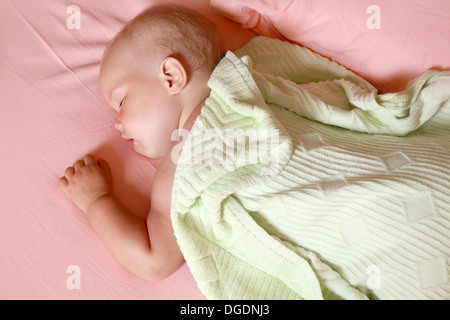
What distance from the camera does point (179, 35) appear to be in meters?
1.16

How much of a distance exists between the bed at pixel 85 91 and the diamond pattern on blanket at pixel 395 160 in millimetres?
94

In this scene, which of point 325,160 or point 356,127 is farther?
point 356,127

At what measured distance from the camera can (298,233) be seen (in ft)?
3.63

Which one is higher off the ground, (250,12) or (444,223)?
(250,12)

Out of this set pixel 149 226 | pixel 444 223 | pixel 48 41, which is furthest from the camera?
pixel 48 41

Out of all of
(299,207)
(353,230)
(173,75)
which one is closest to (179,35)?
(173,75)

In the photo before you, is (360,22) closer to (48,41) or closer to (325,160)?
(325,160)

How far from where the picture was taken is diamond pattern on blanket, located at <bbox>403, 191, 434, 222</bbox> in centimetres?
104

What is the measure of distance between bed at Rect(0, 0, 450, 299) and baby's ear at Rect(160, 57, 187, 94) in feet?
0.68

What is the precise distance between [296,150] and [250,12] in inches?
21.5

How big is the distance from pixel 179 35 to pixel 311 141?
376 mm

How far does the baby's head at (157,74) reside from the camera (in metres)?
1.15

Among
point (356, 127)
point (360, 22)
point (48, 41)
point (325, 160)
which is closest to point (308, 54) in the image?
point (360, 22)

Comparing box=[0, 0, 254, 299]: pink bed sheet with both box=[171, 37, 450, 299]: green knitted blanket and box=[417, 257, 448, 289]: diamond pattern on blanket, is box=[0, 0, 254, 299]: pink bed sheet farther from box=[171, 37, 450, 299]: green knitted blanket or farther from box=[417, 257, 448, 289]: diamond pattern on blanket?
box=[417, 257, 448, 289]: diamond pattern on blanket
